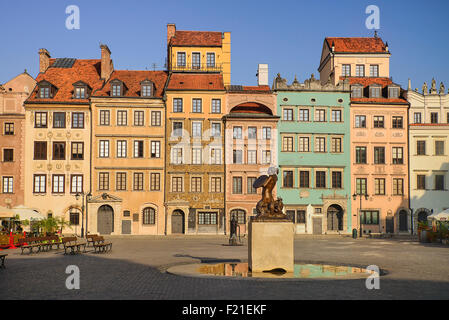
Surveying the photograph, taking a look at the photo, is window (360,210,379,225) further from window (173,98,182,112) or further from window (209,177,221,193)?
window (173,98,182,112)

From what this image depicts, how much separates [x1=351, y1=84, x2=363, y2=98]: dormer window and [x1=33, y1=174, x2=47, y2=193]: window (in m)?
31.0

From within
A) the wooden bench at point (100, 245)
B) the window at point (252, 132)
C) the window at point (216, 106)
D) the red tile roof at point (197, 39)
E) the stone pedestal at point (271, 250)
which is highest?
the red tile roof at point (197, 39)

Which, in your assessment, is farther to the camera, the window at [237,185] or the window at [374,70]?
the window at [374,70]

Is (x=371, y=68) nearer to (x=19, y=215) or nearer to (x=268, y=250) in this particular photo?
(x=19, y=215)

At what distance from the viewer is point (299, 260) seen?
913 inches

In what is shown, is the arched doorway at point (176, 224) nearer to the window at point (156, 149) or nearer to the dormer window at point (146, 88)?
the window at point (156, 149)

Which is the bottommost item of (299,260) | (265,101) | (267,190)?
(299,260)

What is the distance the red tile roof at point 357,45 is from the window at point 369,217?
18.4 m

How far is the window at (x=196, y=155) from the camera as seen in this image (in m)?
50.3

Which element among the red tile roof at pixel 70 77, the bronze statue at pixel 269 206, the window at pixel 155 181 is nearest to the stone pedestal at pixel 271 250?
the bronze statue at pixel 269 206

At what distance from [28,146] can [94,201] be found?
26.3ft

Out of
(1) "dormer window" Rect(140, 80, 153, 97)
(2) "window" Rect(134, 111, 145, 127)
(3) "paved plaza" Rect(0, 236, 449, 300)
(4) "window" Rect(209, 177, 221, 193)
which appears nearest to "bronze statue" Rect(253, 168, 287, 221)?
(3) "paved plaza" Rect(0, 236, 449, 300)

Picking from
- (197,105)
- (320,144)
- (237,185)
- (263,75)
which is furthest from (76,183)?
(320,144)
